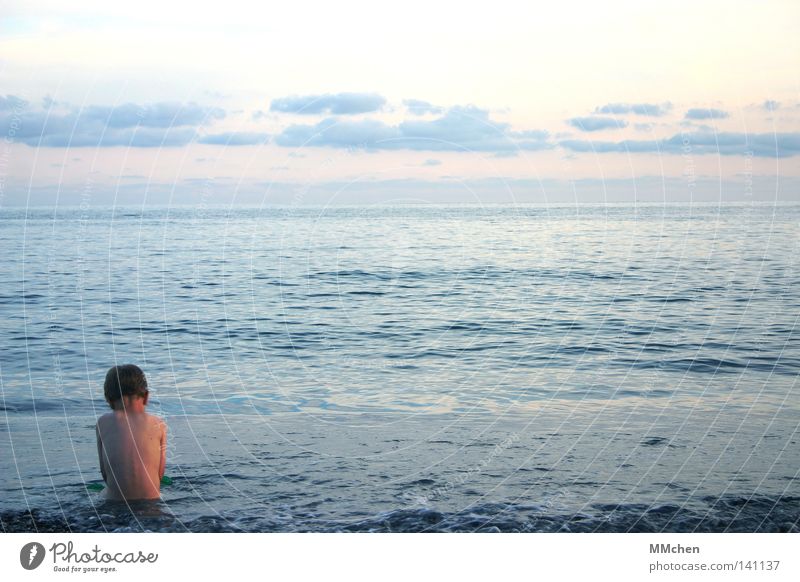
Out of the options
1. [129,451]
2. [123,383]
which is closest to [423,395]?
[129,451]

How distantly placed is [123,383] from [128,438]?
49cm

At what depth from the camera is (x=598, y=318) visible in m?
18.2

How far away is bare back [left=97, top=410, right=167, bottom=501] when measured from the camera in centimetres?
680

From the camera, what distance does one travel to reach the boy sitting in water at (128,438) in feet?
22.0

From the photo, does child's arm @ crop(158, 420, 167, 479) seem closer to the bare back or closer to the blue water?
the bare back

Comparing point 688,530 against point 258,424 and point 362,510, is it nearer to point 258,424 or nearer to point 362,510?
point 362,510

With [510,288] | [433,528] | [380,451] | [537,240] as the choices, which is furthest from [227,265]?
[433,528]

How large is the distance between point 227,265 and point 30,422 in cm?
1986
